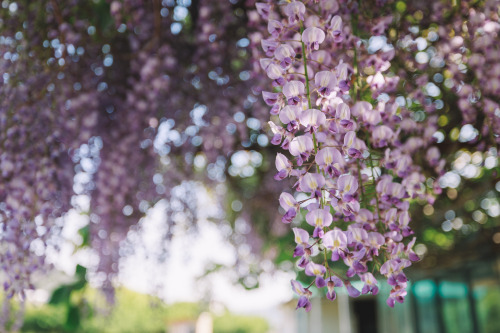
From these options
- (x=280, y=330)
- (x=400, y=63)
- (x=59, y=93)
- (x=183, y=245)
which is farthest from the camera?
(x=280, y=330)

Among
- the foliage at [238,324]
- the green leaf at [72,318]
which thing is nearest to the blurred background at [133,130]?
the green leaf at [72,318]

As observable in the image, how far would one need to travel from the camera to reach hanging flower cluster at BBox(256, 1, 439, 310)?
0.79 m

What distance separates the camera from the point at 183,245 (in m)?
3.53

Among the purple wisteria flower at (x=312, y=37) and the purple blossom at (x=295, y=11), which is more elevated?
the purple blossom at (x=295, y=11)

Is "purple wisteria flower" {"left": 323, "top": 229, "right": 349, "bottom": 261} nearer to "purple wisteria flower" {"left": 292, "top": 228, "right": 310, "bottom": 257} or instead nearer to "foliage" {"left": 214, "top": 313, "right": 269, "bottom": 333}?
"purple wisteria flower" {"left": 292, "top": 228, "right": 310, "bottom": 257}

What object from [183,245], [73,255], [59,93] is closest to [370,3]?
[59,93]

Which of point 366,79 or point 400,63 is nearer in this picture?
point 366,79

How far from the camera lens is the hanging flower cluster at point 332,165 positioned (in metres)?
0.79

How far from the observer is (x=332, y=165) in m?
0.79

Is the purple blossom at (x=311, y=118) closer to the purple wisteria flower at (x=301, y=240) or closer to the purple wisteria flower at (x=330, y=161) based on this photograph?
the purple wisteria flower at (x=330, y=161)

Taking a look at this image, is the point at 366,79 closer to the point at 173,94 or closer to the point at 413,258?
the point at 413,258

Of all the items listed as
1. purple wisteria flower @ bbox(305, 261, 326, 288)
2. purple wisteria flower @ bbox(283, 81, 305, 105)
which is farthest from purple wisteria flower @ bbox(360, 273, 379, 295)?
purple wisteria flower @ bbox(283, 81, 305, 105)

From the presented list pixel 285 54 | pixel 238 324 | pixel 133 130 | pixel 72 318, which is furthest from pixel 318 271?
pixel 238 324

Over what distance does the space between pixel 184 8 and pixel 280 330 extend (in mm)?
16012
